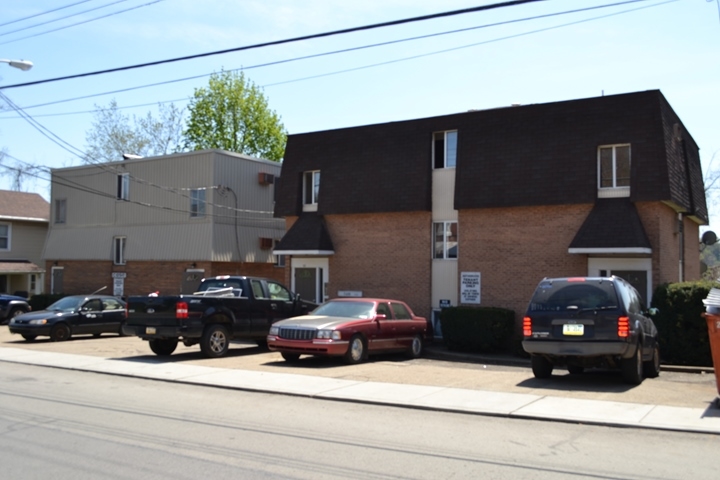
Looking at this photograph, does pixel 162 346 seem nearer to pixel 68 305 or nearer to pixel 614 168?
pixel 68 305

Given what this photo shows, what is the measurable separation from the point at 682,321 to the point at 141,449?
13.9 meters

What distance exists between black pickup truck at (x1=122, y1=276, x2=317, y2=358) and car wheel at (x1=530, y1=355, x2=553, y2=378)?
25.6ft

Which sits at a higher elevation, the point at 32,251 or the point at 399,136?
the point at 399,136

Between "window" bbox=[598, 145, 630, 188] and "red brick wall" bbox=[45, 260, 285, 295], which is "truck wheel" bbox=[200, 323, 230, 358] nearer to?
"window" bbox=[598, 145, 630, 188]

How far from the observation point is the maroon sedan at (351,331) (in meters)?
16.2

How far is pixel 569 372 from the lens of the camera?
1560 cm

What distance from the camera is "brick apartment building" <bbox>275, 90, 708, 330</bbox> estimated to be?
790 inches

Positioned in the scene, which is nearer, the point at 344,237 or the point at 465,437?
the point at 465,437

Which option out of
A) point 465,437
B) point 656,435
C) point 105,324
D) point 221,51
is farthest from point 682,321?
point 105,324

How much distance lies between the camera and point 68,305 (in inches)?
961

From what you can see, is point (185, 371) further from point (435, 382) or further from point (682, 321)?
point (682, 321)

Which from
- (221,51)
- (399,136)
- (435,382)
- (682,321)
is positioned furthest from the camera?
(399,136)

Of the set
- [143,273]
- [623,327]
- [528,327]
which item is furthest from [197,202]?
[623,327]

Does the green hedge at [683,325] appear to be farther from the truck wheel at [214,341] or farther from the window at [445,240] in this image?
the truck wheel at [214,341]
